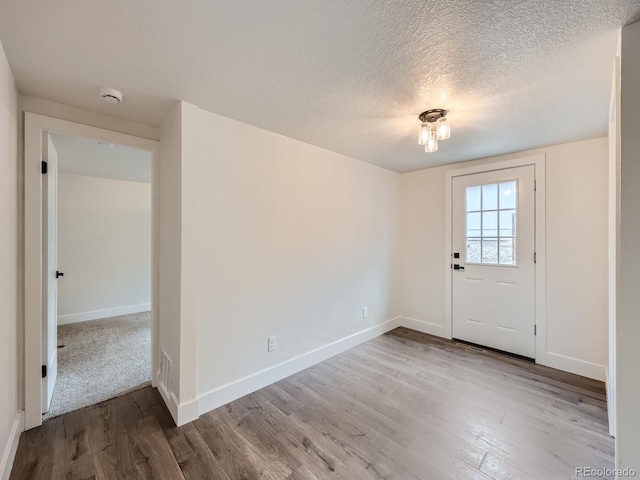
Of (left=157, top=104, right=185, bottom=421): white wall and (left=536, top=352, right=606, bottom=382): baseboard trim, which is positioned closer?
(left=157, top=104, right=185, bottom=421): white wall

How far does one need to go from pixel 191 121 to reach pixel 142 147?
647mm

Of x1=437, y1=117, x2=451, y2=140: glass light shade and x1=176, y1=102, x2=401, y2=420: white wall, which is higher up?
x1=437, y1=117, x2=451, y2=140: glass light shade

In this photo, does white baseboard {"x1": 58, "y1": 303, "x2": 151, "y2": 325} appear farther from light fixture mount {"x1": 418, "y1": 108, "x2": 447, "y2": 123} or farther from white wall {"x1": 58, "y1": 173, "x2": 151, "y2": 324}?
light fixture mount {"x1": 418, "y1": 108, "x2": 447, "y2": 123}

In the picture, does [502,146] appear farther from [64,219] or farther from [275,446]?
[64,219]

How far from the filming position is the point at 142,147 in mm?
2312

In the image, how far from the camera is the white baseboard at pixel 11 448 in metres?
1.43

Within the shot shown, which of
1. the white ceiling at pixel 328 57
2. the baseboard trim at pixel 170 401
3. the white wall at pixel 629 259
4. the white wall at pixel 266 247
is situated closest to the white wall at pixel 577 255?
the white ceiling at pixel 328 57

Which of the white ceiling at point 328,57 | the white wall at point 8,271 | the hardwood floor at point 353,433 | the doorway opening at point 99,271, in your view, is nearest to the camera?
the white ceiling at point 328,57

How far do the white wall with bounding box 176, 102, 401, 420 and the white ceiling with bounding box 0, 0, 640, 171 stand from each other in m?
0.36

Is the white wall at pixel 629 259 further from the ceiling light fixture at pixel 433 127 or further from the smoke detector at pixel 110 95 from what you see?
the smoke detector at pixel 110 95

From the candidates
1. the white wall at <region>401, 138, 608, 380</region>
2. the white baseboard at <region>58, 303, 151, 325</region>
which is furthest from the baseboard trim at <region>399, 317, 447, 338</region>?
the white baseboard at <region>58, 303, 151, 325</region>

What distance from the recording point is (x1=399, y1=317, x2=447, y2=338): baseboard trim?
144 inches

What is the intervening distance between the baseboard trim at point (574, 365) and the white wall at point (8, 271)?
A: 416cm

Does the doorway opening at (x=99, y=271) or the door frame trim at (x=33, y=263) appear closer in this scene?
the door frame trim at (x=33, y=263)
